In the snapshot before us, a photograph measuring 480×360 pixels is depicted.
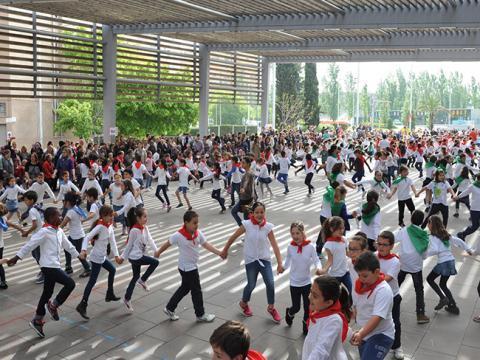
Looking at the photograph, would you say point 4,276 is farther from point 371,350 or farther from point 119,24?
point 119,24

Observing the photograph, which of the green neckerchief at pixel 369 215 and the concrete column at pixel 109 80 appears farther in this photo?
the concrete column at pixel 109 80

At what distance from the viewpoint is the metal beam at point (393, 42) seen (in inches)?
755

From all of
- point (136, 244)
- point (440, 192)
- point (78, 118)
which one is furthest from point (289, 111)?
point (136, 244)

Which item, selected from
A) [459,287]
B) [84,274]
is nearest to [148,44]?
[84,274]

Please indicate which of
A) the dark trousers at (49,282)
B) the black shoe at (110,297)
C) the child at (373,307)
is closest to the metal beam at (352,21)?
the black shoe at (110,297)

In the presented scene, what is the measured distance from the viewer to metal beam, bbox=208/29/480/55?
755 inches

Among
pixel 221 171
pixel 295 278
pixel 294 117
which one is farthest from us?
pixel 294 117

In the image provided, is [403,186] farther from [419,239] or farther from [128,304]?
[128,304]

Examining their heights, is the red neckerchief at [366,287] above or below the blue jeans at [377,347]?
above

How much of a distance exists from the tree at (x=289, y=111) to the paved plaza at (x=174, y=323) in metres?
37.9

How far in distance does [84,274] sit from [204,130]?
19.8 metres

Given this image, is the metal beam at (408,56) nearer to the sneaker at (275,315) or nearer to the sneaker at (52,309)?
the sneaker at (275,315)

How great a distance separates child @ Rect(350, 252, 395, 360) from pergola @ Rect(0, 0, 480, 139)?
12.0m

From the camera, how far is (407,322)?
255 inches
